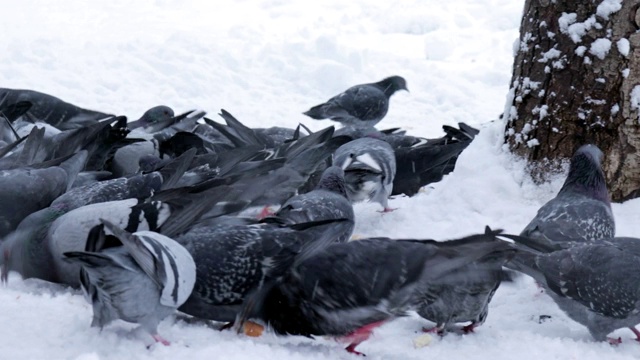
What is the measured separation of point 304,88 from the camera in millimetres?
10922

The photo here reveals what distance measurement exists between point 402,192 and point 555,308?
3.00m

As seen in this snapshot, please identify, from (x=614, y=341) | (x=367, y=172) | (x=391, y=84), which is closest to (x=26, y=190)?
(x=367, y=172)

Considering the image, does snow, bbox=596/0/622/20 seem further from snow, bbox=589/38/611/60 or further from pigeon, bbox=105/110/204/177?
pigeon, bbox=105/110/204/177

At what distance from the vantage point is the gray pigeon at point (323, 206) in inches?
170

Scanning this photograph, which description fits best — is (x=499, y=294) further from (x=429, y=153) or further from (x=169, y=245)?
(x=429, y=153)

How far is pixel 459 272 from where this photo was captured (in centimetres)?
335

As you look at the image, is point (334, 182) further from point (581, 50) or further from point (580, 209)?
point (581, 50)

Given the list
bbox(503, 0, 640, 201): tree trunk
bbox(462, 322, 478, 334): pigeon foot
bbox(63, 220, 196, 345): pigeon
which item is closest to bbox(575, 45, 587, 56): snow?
bbox(503, 0, 640, 201): tree trunk

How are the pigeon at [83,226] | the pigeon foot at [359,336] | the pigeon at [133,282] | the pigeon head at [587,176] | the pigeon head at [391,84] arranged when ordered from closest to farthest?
the pigeon at [133,282]
the pigeon foot at [359,336]
the pigeon at [83,226]
the pigeon head at [587,176]
the pigeon head at [391,84]

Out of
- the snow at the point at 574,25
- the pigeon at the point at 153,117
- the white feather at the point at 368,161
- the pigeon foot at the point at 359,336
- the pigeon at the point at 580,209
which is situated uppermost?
the snow at the point at 574,25

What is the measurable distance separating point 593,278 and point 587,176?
1.01m

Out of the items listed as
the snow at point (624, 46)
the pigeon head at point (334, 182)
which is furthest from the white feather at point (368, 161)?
the snow at point (624, 46)

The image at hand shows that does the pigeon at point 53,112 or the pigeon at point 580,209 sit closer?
the pigeon at point 580,209

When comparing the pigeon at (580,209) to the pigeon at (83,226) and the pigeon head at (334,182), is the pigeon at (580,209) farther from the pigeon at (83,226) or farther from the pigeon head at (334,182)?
the pigeon at (83,226)
